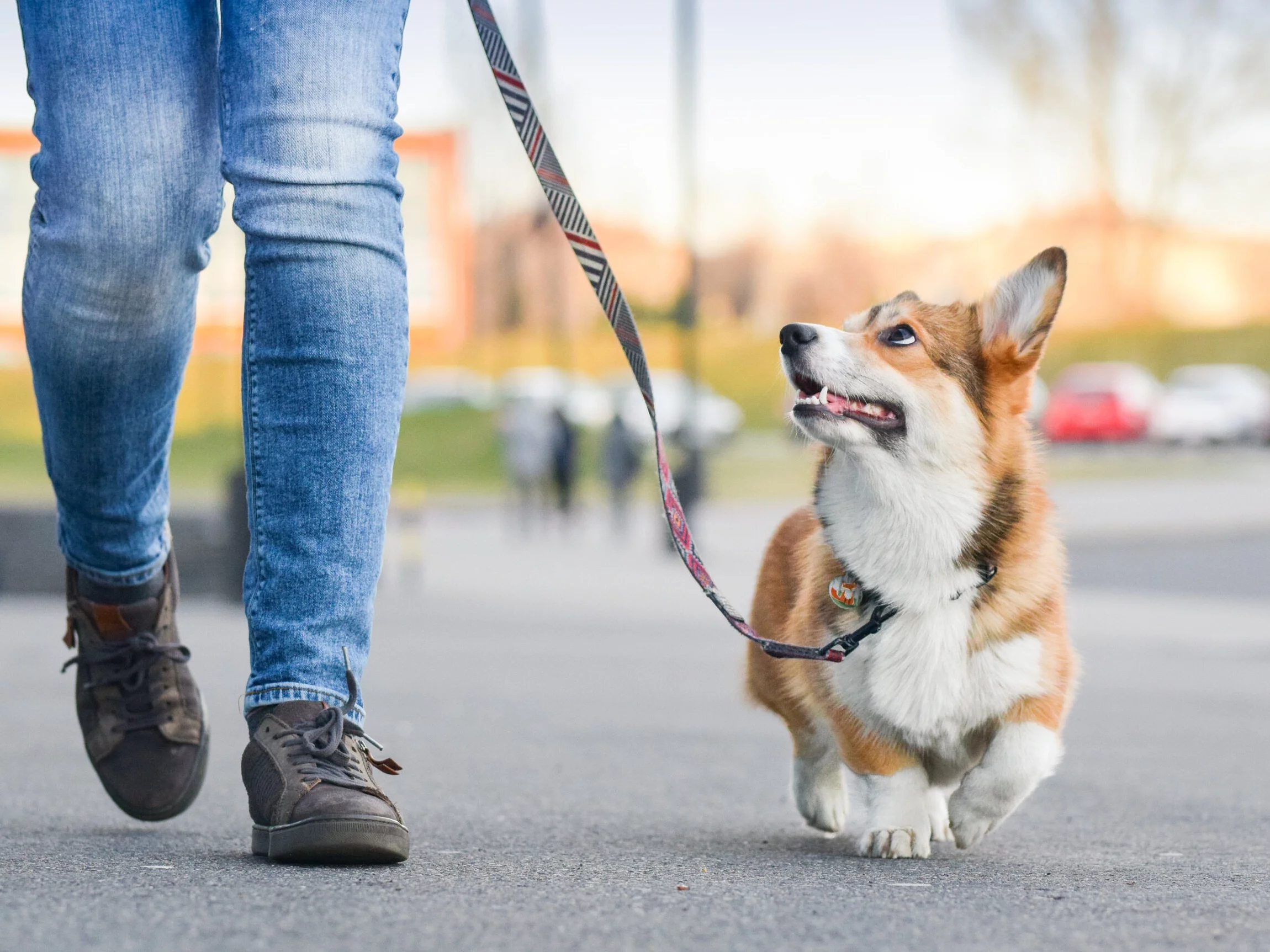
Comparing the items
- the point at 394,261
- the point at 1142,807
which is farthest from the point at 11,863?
the point at 1142,807

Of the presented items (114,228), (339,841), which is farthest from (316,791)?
(114,228)

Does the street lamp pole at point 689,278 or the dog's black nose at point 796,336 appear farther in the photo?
the street lamp pole at point 689,278

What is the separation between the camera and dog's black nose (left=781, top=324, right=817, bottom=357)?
127 inches

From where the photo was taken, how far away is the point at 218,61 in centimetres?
275

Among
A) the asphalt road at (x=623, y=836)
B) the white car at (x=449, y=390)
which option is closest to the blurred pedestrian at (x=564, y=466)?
the asphalt road at (x=623, y=836)

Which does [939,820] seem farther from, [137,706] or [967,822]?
[137,706]

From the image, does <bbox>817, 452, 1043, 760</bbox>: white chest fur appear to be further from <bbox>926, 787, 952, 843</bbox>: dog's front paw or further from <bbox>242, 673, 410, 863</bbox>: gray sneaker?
<bbox>242, 673, 410, 863</bbox>: gray sneaker

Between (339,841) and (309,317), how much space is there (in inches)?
31.3

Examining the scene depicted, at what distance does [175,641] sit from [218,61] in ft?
3.62

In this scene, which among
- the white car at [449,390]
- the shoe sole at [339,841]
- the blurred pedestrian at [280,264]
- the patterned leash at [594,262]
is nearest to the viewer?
the shoe sole at [339,841]

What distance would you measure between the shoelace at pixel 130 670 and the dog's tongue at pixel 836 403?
4.35 ft

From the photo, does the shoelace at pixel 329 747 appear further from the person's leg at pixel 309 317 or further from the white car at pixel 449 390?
the white car at pixel 449 390

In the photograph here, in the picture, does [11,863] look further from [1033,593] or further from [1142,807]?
[1142,807]

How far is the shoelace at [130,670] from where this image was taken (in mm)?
3115
